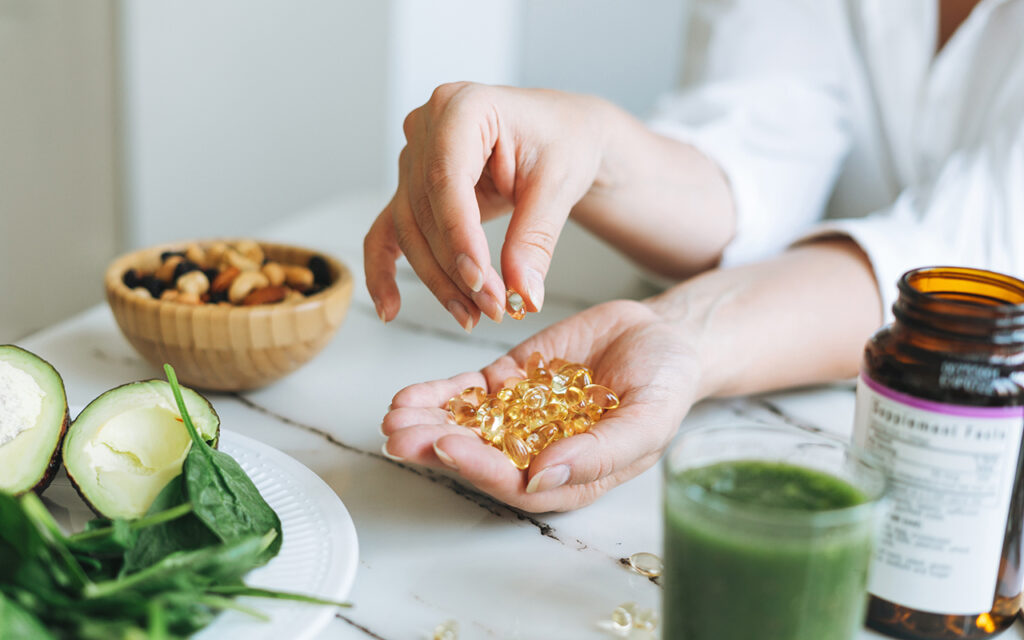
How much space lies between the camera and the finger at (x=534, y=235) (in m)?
0.72

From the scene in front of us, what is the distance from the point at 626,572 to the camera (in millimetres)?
671

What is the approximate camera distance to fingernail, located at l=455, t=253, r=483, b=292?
73cm

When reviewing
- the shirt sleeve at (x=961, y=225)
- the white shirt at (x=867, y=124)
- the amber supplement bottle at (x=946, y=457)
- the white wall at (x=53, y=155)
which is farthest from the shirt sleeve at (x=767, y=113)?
the white wall at (x=53, y=155)

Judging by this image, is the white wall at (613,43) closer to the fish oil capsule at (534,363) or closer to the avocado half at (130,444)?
the fish oil capsule at (534,363)

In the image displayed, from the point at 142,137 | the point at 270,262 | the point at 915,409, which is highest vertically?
the point at 915,409

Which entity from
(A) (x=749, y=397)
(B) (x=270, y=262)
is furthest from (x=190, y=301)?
(A) (x=749, y=397)

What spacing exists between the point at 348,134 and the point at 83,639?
2.08 metres

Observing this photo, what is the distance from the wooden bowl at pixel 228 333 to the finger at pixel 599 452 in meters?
0.33

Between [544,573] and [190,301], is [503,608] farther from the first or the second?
[190,301]

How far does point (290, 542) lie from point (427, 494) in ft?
0.58

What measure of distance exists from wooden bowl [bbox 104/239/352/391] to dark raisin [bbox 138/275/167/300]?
20 mm

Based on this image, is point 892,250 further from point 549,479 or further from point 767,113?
point 549,479

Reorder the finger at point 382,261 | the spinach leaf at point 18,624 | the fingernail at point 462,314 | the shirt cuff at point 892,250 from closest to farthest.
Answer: the spinach leaf at point 18,624
the fingernail at point 462,314
the finger at point 382,261
the shirt cuff at point 892,250

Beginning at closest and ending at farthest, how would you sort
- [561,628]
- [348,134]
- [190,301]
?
[561,628] → [190,301] → [348,134]
